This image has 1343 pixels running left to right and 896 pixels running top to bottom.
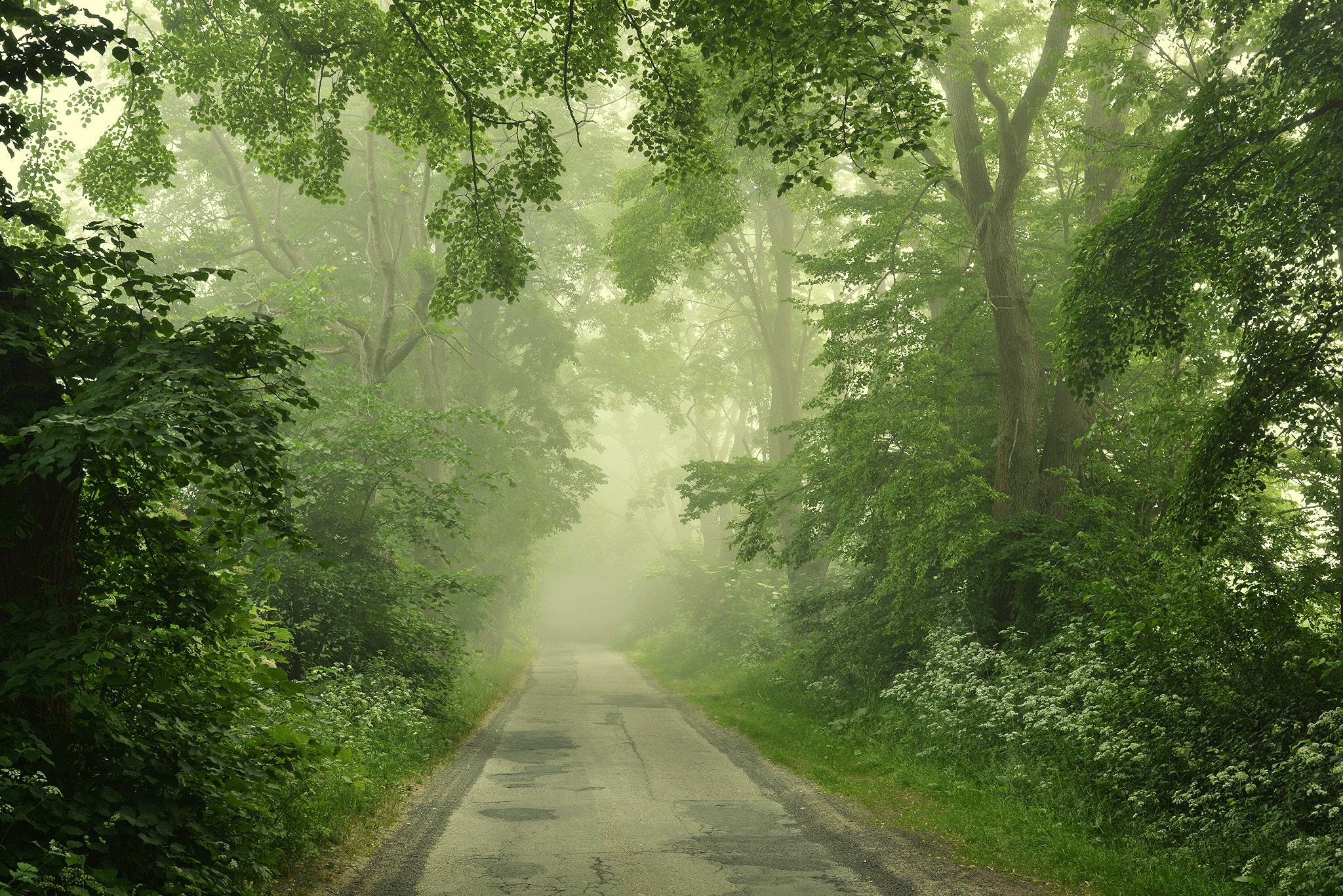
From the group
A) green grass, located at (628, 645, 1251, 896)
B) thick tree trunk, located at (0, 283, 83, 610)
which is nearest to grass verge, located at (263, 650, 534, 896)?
thick tree trunk, located at (0, 283, 83, 610)

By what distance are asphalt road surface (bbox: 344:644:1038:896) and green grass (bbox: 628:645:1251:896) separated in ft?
1.20

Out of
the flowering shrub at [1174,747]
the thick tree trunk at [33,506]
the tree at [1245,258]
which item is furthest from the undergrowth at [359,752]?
the tree at [1245,258]

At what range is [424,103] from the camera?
8.45 metres

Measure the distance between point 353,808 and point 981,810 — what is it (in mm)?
5967

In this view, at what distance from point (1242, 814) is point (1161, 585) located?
9.77 ft

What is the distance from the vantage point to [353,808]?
7.57m

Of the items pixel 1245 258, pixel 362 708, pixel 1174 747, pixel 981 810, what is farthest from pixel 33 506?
pixel 1245 258

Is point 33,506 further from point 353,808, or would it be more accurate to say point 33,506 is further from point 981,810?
point 981,810

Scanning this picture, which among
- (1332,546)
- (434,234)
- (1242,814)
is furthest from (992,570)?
(434,234)

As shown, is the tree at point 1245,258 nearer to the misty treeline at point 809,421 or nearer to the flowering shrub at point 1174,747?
the misty treeline at point 809,421

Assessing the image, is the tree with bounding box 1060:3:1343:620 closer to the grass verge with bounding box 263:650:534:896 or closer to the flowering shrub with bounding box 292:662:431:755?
the grass verge with bounding box 263:650:534:896

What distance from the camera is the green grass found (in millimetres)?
5961

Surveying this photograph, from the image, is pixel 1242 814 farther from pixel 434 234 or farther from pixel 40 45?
pixel 40 45

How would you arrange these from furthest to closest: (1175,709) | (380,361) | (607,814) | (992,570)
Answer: (380,361) < (992,570) < (607,814) < (1175,709)
